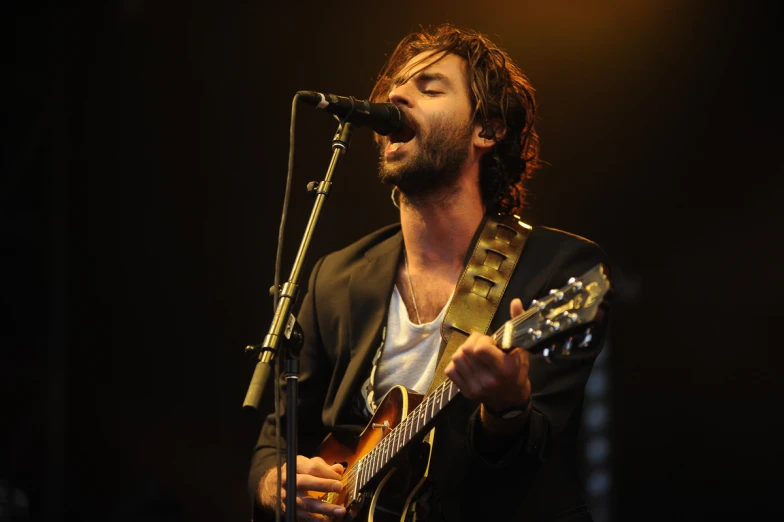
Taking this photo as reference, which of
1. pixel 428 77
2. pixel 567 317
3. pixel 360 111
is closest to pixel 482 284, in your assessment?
pixel 360 111

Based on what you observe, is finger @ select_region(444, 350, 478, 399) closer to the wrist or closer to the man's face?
the wrist

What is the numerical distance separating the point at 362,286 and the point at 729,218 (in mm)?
1833

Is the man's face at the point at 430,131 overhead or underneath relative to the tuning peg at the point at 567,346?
overhead

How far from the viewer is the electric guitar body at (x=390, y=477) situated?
229 cm

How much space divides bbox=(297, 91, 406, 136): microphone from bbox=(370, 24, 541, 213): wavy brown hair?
2.19ft

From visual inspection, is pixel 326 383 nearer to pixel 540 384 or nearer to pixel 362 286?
pixel 362 286

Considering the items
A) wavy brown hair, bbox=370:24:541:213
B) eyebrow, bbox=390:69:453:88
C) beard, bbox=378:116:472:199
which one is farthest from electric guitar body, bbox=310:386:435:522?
eyebrow, bbox=390:69:453:88

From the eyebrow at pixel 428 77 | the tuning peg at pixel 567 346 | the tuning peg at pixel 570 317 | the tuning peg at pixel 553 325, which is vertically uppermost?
the eyebrow at pixel 428 77

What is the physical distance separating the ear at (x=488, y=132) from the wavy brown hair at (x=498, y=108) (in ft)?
0.05

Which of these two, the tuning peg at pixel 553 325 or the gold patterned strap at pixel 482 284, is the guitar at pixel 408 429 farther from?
the gold patterned strap at pixel 482 284

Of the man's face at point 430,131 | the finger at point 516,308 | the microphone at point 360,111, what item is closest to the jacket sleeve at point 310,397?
the man's face at point 430,131

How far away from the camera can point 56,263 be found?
14.0 feet

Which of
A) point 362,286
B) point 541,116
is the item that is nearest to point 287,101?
point 541,116

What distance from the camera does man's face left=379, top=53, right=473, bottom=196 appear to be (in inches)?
112
